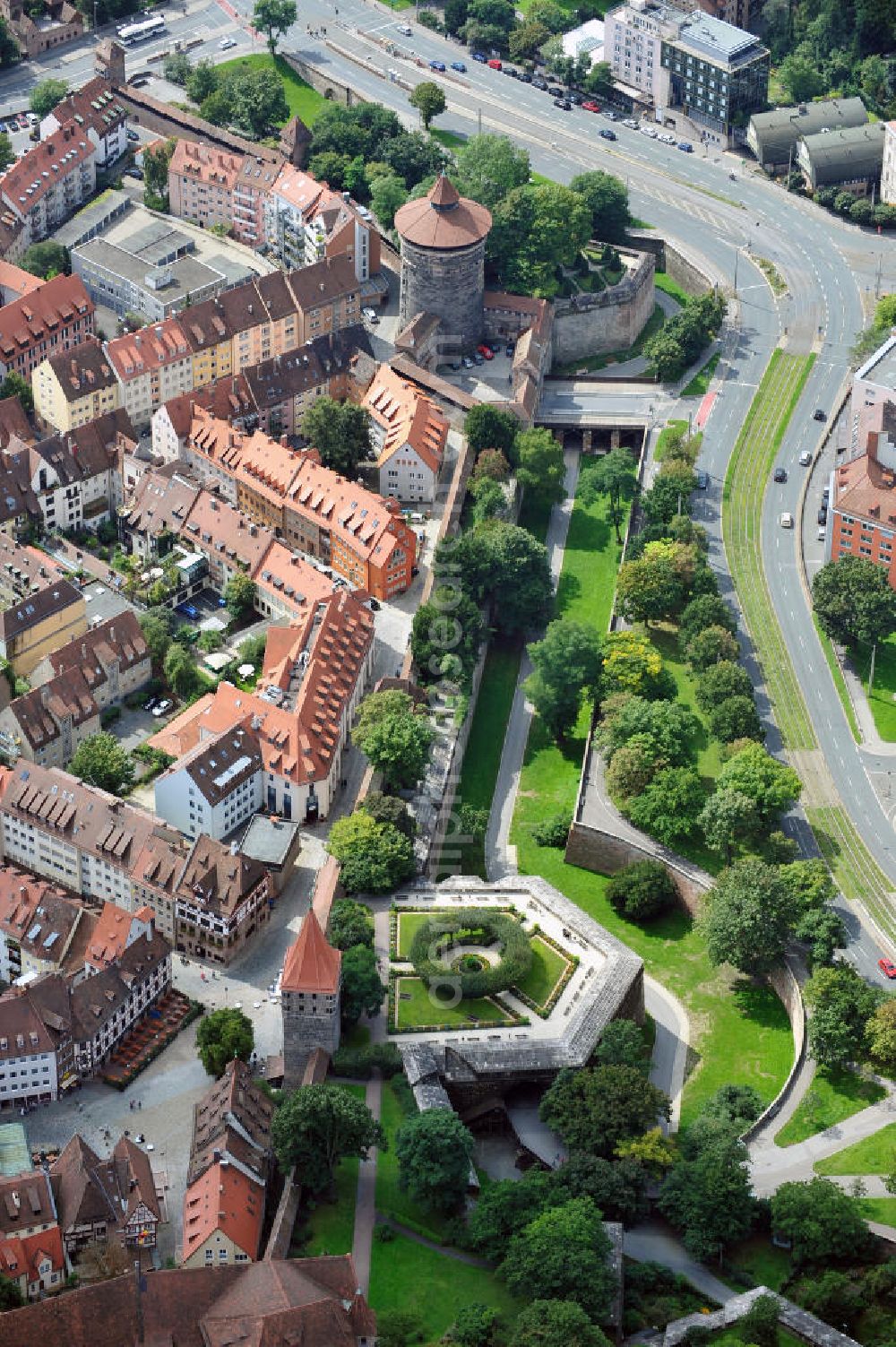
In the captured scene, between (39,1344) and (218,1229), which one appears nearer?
(39,1344)

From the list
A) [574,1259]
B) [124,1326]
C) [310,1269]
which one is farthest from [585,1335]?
[124,1326]

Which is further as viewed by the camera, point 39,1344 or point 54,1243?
point 54,1243

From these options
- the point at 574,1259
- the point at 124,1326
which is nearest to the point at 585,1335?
the point at 574,1259

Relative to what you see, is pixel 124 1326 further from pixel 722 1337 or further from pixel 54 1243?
pixel 722 1337

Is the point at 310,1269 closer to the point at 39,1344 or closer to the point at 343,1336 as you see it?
the point at 343,1336

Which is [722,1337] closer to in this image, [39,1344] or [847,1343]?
[847,1343]
